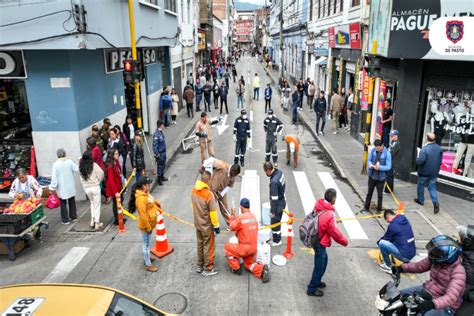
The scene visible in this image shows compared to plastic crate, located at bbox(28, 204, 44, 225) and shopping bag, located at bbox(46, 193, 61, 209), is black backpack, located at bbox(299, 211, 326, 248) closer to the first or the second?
plastic crate, located at bbox(28, 204, 44, 225)

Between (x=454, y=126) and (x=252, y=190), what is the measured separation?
6029mm

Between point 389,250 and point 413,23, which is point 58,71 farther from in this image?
point 413,23

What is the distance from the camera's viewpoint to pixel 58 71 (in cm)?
1009

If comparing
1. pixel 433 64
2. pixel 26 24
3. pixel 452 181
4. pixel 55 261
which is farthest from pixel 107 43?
pixel 452 181

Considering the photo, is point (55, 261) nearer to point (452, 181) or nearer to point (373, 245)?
point (373, 245)

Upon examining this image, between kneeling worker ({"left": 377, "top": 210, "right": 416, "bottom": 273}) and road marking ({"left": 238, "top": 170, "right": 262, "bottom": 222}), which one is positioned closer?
kneeling worker ({"left": 377, "top": 210, "right": 416, "bottom": 273})

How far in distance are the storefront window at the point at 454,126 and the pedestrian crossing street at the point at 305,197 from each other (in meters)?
3.27

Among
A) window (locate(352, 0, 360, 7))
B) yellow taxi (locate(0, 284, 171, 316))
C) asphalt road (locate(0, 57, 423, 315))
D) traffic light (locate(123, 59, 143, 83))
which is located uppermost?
window (locate(352, 0, 360, 7))

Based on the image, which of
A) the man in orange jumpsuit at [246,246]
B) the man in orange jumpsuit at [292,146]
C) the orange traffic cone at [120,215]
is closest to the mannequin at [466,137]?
the man in orange jumpsuit at [292,146]

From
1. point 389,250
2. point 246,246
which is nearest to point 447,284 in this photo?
point 389,250

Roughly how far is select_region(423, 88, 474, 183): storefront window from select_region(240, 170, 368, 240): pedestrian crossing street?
10.7ft

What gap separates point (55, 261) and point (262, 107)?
2000 cm

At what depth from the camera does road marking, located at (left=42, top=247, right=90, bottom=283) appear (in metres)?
7.16

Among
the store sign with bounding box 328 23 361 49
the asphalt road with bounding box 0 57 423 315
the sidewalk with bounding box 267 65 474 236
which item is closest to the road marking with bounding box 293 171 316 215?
the asphalt road with bounding box 0 57 423 315
